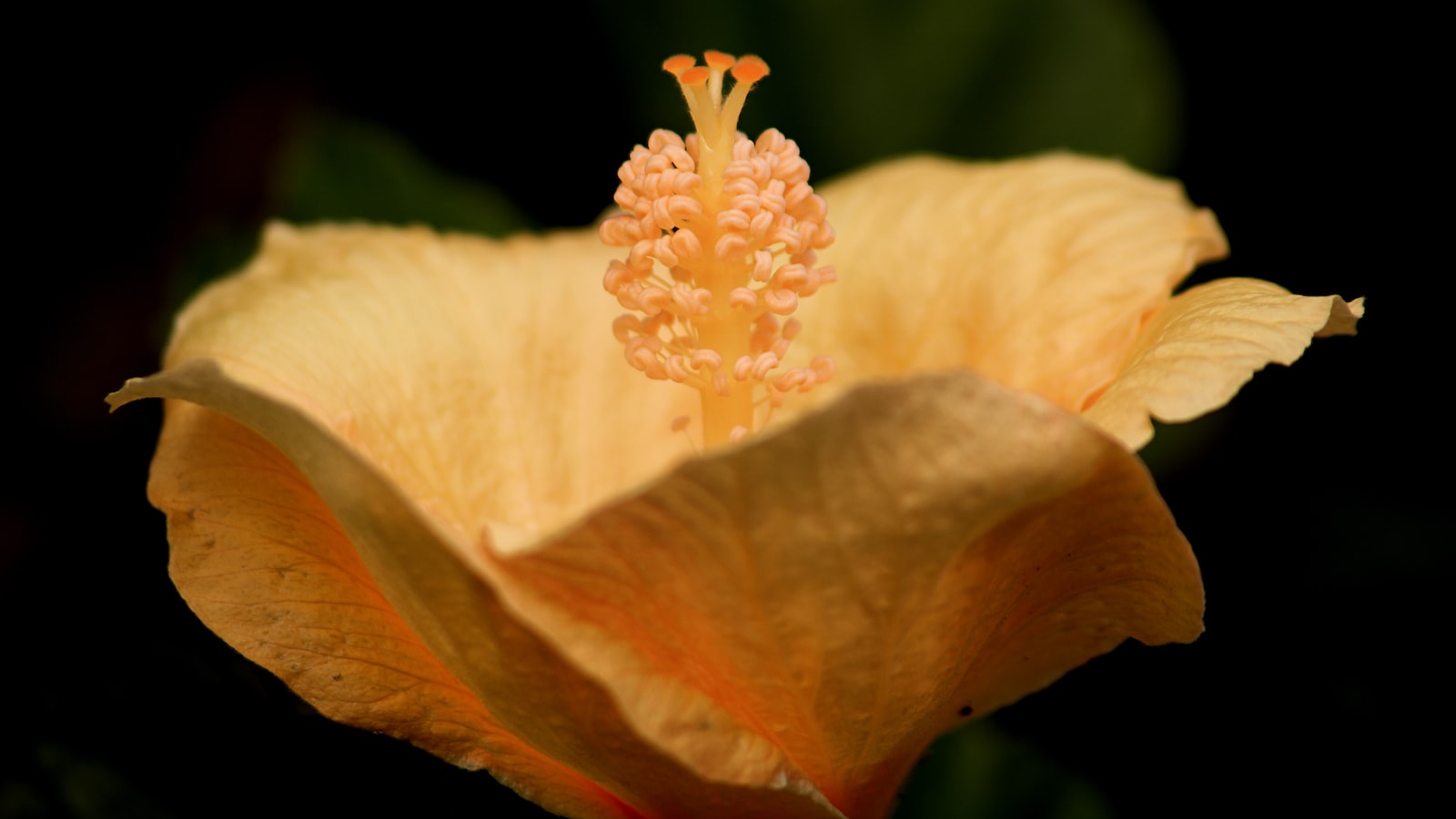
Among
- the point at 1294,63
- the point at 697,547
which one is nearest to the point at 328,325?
the point at 697,547

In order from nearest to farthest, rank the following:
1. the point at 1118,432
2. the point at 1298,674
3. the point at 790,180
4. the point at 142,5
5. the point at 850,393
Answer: the point at 850,393 < the point at 1118,432 < the point at 790,180 < the point at 1298,674 < the point at 142,5

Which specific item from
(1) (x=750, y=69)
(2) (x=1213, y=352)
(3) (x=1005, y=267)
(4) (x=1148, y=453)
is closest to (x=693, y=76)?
(1) (x=750, y=69)

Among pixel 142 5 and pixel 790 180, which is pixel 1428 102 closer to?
pixel 790 180

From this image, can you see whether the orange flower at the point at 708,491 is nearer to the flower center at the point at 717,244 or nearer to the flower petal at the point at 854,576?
the flower petal at the point at 854,576

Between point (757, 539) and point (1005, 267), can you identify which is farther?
point (1005, 267)

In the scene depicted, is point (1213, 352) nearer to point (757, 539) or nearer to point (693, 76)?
point (757, 539)

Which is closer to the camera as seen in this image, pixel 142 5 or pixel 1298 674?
pixel 1298 674

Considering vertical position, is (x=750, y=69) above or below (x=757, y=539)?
above
